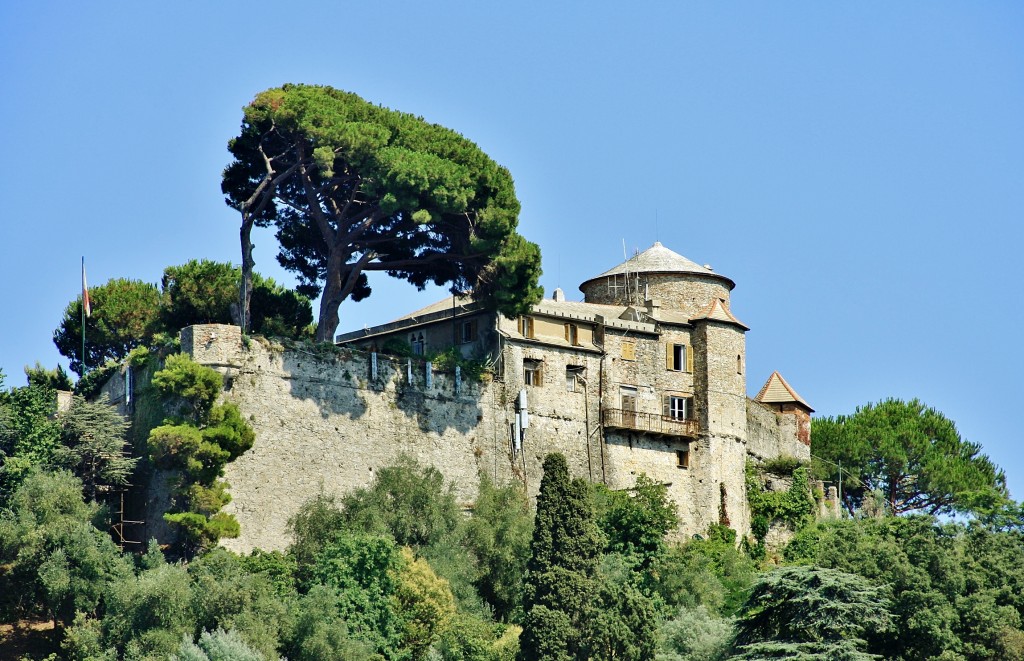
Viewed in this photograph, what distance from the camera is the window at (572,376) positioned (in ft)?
193

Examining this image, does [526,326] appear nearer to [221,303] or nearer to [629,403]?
[629,403]

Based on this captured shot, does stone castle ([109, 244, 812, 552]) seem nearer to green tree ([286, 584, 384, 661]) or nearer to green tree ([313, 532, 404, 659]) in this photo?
green tree ([313, 532, 404, 659])

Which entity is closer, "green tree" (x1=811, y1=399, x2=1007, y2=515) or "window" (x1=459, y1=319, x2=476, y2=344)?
"window" (x1=459, y1=319, x2=476, y2=344)

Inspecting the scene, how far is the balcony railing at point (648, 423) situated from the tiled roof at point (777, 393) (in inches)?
327

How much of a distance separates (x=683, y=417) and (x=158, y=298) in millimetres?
18476

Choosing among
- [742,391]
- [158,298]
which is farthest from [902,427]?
[158,298]

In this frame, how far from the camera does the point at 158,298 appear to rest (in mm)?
65500

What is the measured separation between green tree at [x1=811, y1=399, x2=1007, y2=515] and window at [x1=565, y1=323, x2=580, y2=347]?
1762 centimetres

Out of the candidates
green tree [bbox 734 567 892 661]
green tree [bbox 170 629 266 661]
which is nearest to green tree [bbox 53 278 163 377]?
green tree [bbox 170 629 266 661]

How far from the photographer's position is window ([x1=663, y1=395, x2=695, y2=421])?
60.4m

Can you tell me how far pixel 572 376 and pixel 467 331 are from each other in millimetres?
3513

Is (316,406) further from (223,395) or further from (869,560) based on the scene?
(869,560)

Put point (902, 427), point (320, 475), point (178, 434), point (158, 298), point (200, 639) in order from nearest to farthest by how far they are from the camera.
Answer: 1. point (200, 639)
2. point (178, 434)
3. point (320, 475)
4. point (158, 298)
5. point (902, 427)

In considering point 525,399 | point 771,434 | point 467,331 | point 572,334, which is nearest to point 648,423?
point 572,334
